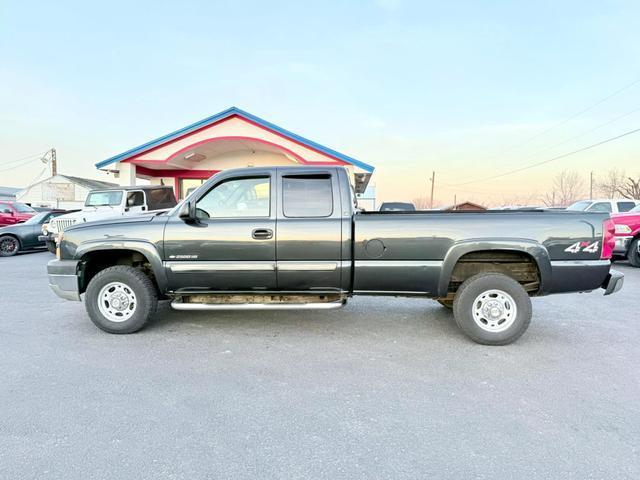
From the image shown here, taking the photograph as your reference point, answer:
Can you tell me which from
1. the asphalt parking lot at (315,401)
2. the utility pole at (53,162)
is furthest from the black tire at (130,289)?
the utility pole at (53,162)

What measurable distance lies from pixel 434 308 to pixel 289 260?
101 inches

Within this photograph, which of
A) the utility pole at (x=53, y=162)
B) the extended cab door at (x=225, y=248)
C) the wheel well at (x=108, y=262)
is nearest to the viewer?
the extended cab door at (x=225, y=248)

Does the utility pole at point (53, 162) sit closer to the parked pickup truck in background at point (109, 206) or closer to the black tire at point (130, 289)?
the parked pickup truck in background at point (109, 206)

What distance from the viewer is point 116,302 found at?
4164 millimetres

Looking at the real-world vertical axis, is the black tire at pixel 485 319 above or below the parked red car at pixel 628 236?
below

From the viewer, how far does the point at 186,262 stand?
13.3ft

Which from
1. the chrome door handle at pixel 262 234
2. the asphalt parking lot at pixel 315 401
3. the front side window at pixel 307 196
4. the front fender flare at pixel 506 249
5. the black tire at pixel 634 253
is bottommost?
the asphalt parking lot at pixel 315 401

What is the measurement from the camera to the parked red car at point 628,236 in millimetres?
9055

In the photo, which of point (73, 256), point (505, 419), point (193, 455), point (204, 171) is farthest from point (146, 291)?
point (204, 171)

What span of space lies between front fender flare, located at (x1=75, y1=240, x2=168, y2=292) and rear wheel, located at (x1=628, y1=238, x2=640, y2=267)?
11171 millimetres

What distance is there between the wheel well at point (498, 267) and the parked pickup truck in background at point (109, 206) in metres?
8.87

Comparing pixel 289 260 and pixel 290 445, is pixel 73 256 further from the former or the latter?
pixel 290 445

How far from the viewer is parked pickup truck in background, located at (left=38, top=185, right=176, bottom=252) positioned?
10.2 meters

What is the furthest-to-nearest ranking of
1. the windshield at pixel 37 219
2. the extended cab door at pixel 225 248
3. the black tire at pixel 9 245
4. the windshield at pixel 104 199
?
1. the windshield at pixel 37 219
2. the black tire at pixel 9 245
3. the windshield at pixel 104 199
4. the extended cab door at pixel 225 248
